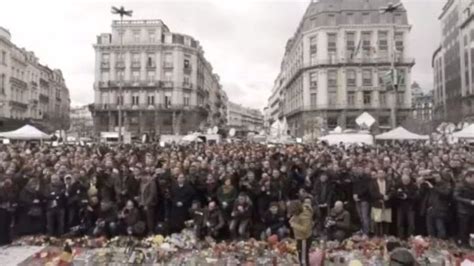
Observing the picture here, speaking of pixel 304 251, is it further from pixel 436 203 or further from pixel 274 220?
pixel 436 203

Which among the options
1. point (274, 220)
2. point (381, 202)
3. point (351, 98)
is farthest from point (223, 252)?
point (351, 98)

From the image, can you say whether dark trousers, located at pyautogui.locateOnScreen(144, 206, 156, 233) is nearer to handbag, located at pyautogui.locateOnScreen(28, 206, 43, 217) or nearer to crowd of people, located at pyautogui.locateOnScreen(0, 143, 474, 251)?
crowd of people, located at pyautogui.locateOnScreen(0, 143, 474, 251)

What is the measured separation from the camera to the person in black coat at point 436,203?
10766 mm

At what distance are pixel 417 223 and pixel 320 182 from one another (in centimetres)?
231

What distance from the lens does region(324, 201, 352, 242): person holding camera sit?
10477mm

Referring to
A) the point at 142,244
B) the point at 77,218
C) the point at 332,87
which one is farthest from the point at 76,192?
the point at 332,87

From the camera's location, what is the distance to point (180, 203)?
11.5 meters

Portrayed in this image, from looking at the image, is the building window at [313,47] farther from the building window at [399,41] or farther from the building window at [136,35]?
the building window at [136,35]

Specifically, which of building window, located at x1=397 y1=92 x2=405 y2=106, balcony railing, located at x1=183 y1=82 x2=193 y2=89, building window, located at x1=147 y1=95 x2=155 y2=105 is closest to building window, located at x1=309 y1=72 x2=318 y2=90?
building window, located at x1=397 y1=92 x2=405 y2=106

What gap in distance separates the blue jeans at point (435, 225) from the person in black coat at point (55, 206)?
8.07 metres

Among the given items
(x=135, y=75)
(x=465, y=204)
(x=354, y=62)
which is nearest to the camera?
(x=465, y=204)

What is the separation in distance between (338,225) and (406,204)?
1.86m

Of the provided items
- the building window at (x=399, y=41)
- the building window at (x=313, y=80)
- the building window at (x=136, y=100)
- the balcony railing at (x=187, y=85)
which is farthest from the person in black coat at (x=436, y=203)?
the balcony railing at (x=187, y=85)

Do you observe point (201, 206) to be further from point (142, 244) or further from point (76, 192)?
point (76, 192)
